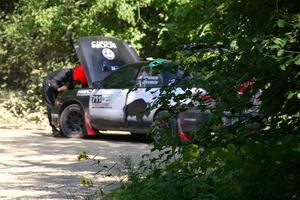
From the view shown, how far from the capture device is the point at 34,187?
8.23m

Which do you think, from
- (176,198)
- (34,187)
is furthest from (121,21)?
(176,198)

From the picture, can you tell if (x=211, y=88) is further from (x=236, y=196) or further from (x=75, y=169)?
(x=75, y=169)

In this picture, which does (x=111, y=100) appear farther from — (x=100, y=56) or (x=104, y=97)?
(x=100, y=56)

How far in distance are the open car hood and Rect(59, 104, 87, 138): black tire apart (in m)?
0.67

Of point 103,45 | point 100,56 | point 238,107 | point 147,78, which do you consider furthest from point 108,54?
point 238,107

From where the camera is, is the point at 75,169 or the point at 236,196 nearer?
the point at 236,196

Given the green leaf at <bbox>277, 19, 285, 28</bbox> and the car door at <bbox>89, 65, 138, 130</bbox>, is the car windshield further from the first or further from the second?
the green leaf at <bbox>277, 19, 285, 28</bbox>

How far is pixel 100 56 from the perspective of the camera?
15250 mm

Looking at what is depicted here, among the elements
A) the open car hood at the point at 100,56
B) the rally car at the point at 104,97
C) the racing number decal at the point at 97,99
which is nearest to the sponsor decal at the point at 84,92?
the rally car at the point at 104,97

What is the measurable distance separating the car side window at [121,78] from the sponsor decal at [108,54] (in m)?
1.36

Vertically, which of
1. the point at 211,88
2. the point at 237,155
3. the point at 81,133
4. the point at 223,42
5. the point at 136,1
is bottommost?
the point at 81,133

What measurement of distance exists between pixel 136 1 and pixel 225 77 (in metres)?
15.2

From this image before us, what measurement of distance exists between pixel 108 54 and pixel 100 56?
355 mm

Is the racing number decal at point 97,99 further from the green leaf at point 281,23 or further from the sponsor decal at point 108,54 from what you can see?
the green leaf at point 281,23
